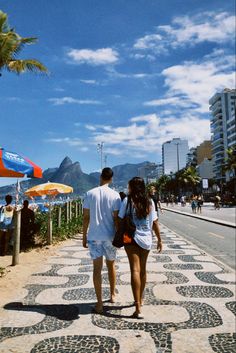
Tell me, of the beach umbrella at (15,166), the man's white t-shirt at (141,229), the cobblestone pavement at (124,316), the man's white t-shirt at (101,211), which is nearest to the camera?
the cobblestone pavement at (124,316)

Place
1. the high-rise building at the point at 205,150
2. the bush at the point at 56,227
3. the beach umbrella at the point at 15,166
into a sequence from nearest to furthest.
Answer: the beach umbrella at the point at 15,166, the bush at the point at 56,227, the high-rise building at the point at 205,150

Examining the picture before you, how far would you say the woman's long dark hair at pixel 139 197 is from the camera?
4.71 meters

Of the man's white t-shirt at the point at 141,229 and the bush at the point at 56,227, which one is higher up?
the man's white t-shirt at the point at 141,229

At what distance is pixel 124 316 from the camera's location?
478 cm

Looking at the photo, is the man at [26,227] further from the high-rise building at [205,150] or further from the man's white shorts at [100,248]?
the high-rise building at [205,150]

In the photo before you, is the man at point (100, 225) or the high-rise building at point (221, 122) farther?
the high-rise building at point (221, 122)

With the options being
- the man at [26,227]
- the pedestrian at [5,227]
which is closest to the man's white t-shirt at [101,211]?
the pedestrian at [5,227]

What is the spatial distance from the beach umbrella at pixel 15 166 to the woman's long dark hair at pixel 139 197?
3.18 m

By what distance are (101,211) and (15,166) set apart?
3.06 m

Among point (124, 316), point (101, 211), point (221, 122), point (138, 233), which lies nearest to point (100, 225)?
point (101, 211)

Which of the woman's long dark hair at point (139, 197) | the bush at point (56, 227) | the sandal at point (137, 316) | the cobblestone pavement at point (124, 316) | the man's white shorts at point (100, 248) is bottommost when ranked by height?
the cobblestone pavement at point (124, 316)

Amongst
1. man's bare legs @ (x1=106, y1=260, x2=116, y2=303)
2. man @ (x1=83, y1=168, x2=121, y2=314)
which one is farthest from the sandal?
man's bare legs @ (x1=106, y1=260, x2=116, y2=303)

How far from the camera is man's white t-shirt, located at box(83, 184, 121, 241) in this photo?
484 centimetres

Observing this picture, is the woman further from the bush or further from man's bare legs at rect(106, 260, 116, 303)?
the bush
